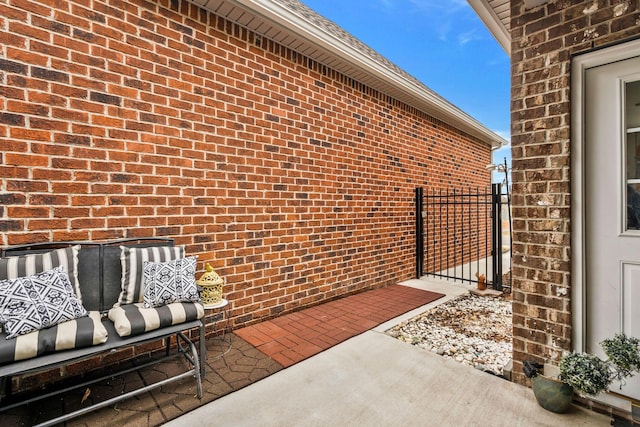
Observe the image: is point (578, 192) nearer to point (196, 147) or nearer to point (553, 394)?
point (553, 394)

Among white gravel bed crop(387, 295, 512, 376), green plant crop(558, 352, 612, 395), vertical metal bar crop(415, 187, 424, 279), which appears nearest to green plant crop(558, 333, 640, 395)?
green plant crop(558, 352, 612, 395)

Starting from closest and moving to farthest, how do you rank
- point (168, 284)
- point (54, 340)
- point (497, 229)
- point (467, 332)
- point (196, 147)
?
point (54, 340), point (168, 284), point (196, 147), point (467, 332), point (497, 229)

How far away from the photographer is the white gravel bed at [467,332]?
2.73 m

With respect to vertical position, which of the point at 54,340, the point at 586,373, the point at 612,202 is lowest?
the point at 586,373

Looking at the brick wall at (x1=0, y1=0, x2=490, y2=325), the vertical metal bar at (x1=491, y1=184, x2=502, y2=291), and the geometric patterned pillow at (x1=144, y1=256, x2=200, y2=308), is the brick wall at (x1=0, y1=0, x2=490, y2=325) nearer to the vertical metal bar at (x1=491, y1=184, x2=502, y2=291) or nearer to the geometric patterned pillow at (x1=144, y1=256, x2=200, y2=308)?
the geometric patterned pillow at (x1=144, y1=256, x2=200, y2=308)

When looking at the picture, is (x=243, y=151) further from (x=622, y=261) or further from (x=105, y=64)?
(x=622, y=261)

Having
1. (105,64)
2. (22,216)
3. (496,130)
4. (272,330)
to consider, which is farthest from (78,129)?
(496,130)

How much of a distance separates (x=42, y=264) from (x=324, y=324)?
2439 mm

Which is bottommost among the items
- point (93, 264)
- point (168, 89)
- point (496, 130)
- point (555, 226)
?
point (93, 264)

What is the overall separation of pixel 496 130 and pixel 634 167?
729 cm

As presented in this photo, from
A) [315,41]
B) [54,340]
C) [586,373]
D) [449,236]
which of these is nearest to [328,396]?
[586,373]

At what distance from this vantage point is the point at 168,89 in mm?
2768

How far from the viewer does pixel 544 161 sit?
210 cm

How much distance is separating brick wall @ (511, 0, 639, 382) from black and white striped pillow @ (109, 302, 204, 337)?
231 cm
